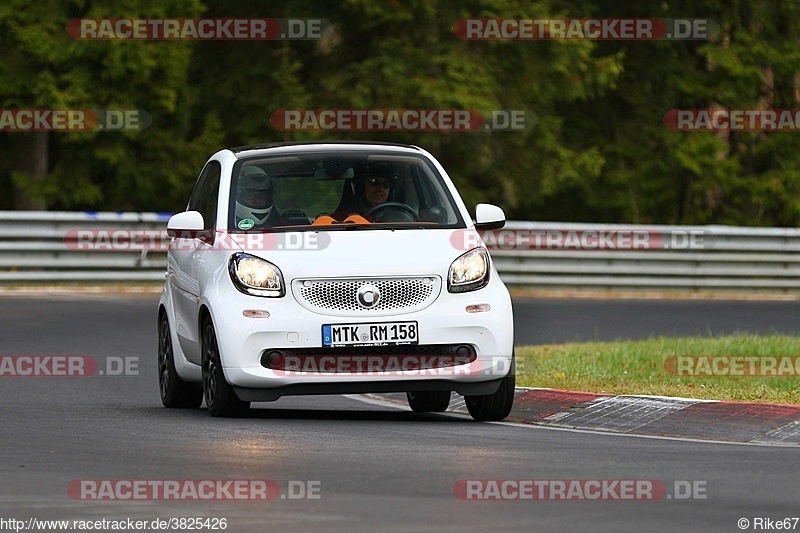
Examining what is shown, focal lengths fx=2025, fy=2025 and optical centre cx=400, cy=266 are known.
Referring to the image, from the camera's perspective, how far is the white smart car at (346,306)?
12.2 meters

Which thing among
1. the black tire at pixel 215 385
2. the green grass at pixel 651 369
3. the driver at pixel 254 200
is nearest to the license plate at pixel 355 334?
the black tire at pixel 215 385

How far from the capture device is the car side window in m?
13.3

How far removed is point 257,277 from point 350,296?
580 mm

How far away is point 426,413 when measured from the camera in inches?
547

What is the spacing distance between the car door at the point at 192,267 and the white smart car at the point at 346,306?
0.05 m

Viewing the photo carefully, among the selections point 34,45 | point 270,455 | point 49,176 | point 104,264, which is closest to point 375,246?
point 270,455

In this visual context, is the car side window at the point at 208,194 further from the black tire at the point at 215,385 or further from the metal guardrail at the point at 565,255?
the metal guardrail at the point at 565,255

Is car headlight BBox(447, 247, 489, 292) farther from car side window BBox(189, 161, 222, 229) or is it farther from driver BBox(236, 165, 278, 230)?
car side window BBox(189, 161, 222, 229)

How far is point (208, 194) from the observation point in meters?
13.7

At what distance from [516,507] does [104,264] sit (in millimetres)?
18953

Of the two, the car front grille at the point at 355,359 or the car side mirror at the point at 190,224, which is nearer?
the car front grille at the point at 355,359

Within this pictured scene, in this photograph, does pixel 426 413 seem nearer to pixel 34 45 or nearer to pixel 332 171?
pixel 332 171

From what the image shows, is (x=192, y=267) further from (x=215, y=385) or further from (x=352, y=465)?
(x=352, y=465)

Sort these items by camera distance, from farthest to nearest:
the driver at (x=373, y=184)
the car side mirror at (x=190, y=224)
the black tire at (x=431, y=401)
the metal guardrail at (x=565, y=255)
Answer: the metal guardrail at (x=565, y=255), the black tire at (x=431, y=401), the driver at (x=373, y=184), the car side mirror at (x=190, y=224)
